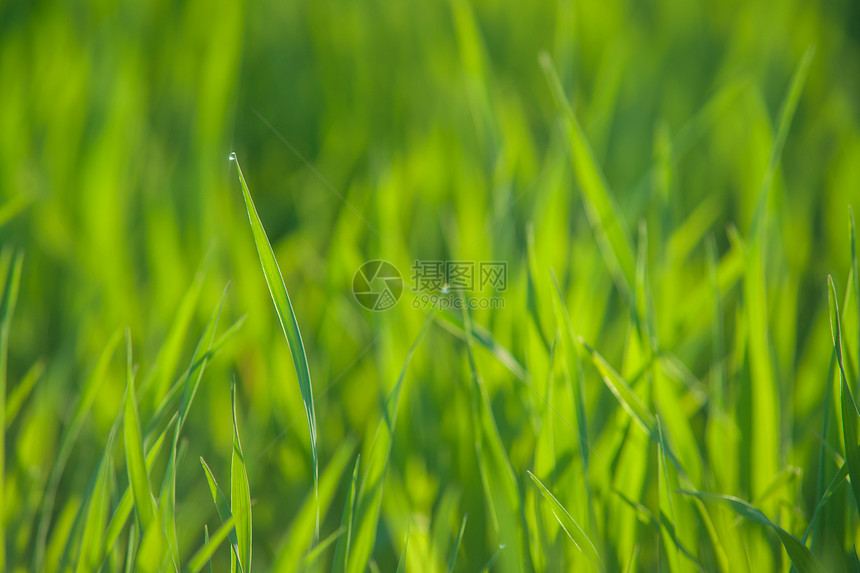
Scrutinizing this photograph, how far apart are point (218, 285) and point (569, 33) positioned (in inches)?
15.2

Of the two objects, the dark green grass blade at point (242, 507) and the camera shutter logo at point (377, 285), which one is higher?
the camera shutter logo at point (377, 285)

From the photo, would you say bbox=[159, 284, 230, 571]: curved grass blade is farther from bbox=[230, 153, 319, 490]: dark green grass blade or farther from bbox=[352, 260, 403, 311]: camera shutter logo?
→ bbox=[352, 260, 403, 311]: camera shutter logo

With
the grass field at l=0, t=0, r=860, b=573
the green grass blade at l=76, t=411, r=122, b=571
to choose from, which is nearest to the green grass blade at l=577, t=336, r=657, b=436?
the grass field at l=0, t=0, r=860, b=573

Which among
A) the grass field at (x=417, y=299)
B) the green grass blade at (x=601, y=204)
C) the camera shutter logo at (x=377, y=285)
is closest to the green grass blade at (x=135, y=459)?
the grass field at (x=417, y=299)

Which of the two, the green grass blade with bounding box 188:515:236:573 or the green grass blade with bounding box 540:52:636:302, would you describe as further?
the green grass blade with bounding box 540:52:636:302

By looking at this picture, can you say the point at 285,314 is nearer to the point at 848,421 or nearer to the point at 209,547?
the point at 209,547

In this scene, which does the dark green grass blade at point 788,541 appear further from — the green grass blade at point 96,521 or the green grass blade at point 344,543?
the green grass blade at point 96,521

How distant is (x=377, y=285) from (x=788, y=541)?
320 millimetres

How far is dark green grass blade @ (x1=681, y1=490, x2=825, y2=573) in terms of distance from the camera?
27 cm

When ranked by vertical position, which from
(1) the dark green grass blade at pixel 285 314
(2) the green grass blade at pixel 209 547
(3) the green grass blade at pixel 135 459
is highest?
(1) the dark green grass blade at pixel 285 314

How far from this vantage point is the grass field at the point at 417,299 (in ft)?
1.07

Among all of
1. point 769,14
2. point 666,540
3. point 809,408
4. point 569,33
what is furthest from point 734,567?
point 769,14

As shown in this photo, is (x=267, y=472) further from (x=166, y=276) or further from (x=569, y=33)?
(x=569, y=33)

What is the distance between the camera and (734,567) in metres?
0.32
